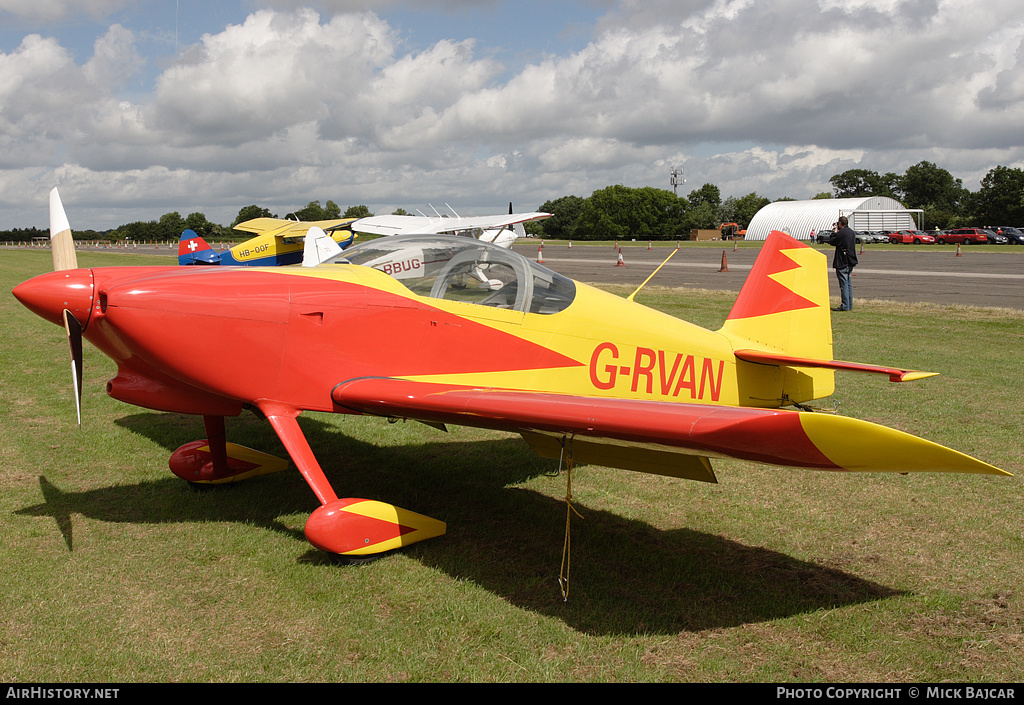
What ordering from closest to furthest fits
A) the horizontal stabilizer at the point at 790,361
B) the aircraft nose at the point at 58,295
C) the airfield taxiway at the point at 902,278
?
1. the aircraft nose at the point at 58,295
2. the horizontal stabilizer at the point at 790,361
3. the airfield taxiway at the point at 902,278

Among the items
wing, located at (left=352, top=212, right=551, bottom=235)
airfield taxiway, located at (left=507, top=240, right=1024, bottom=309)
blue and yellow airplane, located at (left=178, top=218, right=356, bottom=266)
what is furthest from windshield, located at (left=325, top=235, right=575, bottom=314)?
blue and yellow airplane, located at (left=178, top=218, right=356, bottom=266)

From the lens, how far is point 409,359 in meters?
4.29

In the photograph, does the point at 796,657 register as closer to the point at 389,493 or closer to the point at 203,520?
the point at 389,493

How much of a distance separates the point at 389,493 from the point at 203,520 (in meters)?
1.26

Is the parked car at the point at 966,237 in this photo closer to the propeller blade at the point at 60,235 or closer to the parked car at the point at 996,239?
the parked car at the point at 996,239

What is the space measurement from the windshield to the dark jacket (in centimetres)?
1211

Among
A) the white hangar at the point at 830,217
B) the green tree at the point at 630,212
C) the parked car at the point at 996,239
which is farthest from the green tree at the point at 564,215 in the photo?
the parked car at the point at 996,239

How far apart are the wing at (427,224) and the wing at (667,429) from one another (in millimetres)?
19387

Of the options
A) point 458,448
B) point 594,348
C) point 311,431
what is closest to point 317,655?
point 594,348

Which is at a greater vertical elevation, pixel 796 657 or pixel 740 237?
pixel 740 237

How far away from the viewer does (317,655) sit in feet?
9.83

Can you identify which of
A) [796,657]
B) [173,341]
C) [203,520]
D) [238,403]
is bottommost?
[796,657]

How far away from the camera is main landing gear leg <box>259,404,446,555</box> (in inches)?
147

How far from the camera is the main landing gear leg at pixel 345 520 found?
3730 millimetres
